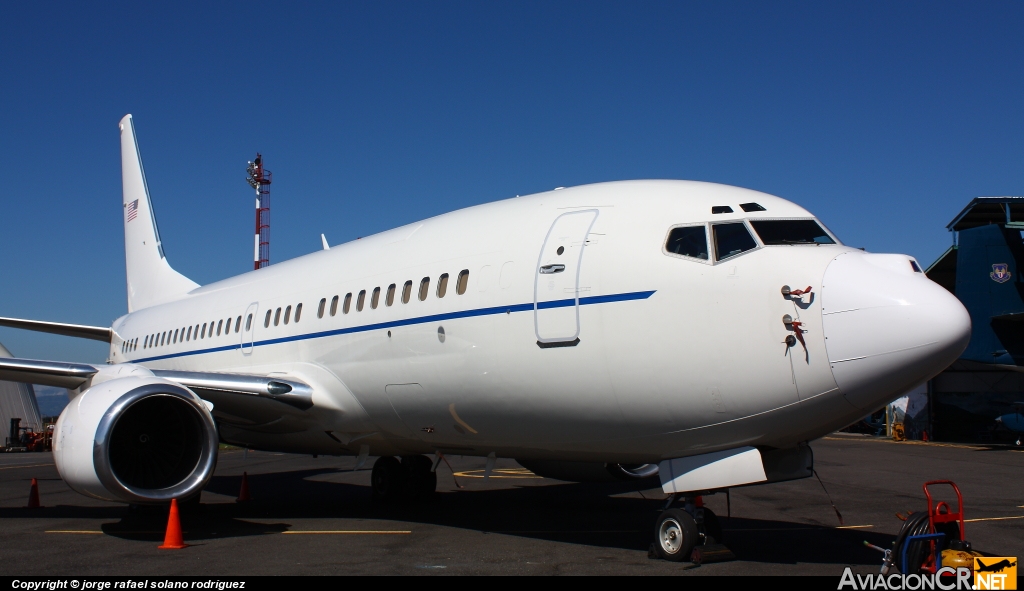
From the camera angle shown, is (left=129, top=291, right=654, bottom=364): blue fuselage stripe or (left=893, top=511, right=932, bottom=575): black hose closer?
(left=893, top=511, right=932, bottom=575): black hose

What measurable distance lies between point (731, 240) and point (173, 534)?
283 inches

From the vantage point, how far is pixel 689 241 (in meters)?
7.80

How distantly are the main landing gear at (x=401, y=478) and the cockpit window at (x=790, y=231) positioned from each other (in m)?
8.41

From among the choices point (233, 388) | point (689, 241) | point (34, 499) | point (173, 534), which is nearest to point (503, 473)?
point (34, 499)

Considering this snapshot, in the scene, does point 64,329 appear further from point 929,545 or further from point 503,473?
point 929,545

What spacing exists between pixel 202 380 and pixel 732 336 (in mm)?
7325

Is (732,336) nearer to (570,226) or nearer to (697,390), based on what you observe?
(697,390)

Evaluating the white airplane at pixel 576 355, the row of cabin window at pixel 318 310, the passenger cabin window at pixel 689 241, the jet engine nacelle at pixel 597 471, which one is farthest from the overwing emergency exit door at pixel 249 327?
the passenger cabin window at pixel 689 241

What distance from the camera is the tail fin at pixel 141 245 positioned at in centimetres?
2022

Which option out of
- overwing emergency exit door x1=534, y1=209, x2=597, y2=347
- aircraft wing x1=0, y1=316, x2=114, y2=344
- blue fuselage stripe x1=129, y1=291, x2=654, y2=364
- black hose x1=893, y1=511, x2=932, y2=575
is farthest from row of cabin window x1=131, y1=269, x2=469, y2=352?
black hose x1=893, y1=511, x2=932, y2=575

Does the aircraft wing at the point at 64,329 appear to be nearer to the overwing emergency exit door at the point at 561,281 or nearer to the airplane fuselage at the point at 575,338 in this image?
the airplane fuselage at the point at 575,338

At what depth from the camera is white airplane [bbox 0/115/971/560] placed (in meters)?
6.89

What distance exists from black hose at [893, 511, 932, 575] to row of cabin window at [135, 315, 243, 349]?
34.3ft

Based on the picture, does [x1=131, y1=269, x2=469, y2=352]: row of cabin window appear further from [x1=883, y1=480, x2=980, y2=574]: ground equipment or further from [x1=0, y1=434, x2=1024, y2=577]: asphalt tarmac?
[x1=883, y1=480, x2=980, y2=574]: ground equipment
